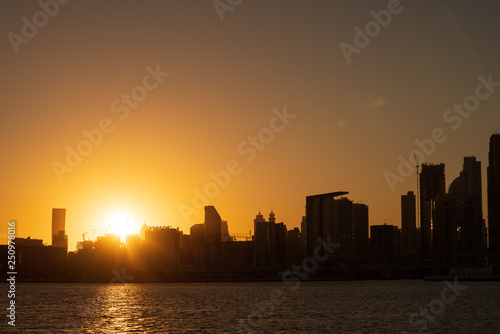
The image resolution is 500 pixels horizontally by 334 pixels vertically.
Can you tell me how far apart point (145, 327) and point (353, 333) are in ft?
85.4

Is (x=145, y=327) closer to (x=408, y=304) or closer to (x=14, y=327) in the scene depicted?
(x=14, y=327)

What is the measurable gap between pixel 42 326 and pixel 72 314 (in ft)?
63.4

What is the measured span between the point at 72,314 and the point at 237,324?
99.7 feet

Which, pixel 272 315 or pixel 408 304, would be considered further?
pixel 408 304

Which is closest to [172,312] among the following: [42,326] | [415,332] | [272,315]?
[272,315]

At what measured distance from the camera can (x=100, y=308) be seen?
123m

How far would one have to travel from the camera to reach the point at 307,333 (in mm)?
79250

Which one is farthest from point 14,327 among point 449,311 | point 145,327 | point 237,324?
point 449,311

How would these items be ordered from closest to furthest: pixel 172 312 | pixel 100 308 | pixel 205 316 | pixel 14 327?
1. pixel 14 327
2. pixel 205 316
3. pixel 172 312
4. pixel 100 308

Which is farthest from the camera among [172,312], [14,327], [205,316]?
[172,312]

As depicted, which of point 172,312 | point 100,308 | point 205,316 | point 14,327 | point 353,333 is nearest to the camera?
point 353,333

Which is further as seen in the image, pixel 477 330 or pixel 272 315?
pixel 272 315

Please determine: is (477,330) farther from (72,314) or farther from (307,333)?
(72,314)

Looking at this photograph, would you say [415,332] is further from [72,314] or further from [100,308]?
[100,308]
